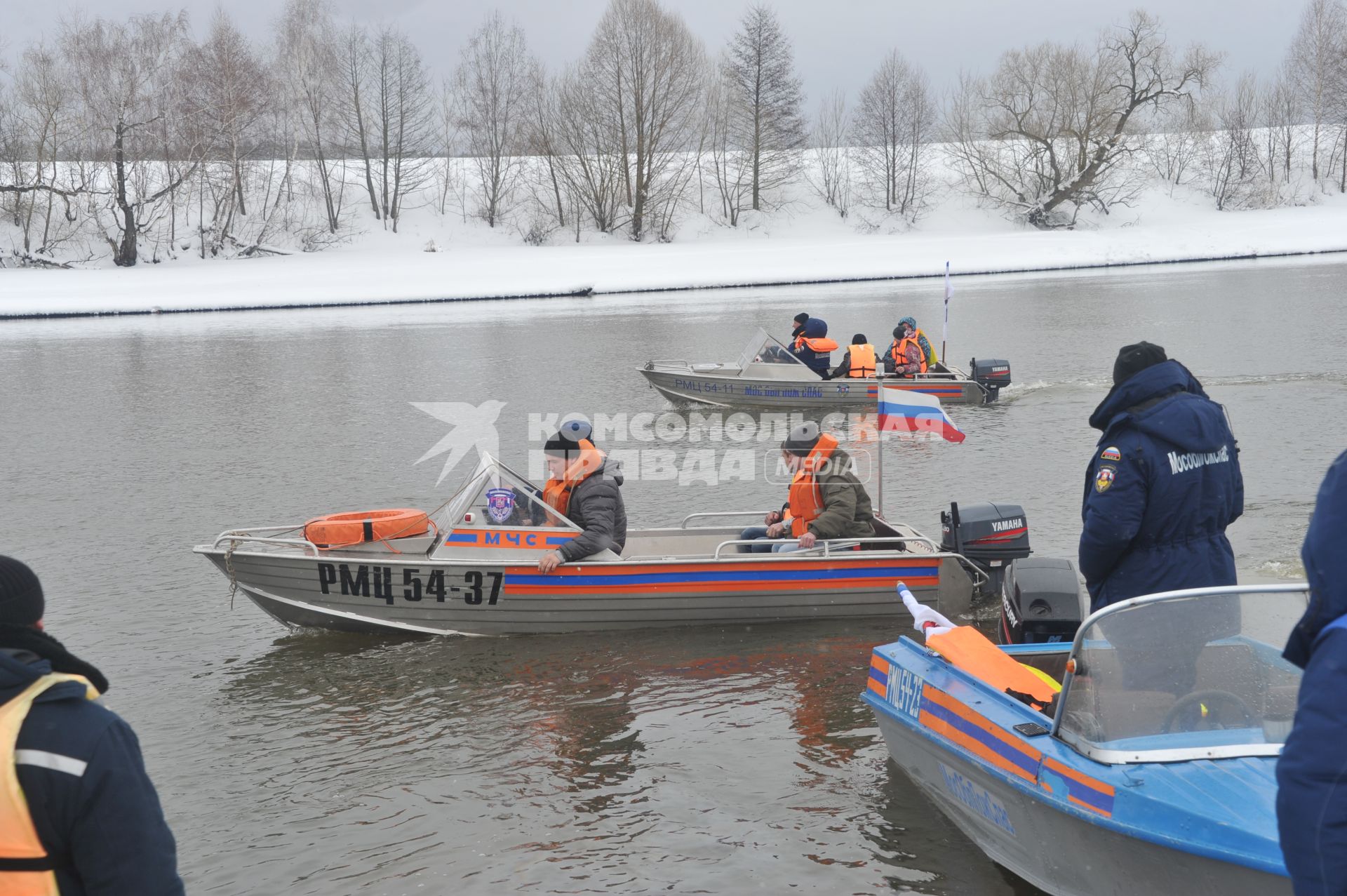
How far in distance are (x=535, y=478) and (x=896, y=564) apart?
6.71m

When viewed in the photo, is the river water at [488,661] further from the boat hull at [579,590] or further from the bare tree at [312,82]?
the bare tree at [312,82]

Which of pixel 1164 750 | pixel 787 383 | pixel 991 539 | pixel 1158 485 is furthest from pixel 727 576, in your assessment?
pixel 787 383

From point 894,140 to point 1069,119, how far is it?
10.0 metres

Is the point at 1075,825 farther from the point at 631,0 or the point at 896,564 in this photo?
the point at 631,0

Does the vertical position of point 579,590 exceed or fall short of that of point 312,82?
it falls short

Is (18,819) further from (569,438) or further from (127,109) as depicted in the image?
(127,109)

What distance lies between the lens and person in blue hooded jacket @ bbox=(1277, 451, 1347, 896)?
205 cm

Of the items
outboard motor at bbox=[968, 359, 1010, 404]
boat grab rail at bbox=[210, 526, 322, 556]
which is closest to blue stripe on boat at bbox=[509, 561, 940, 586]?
boat grab rail at bbox=[210, 526, 322, 556]

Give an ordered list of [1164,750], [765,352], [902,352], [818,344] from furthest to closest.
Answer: [765,352] < [902,352] < [818,344] < [1164,750]

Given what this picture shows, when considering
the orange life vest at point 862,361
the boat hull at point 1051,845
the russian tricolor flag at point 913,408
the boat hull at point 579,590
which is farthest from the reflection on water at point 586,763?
the orange life vest at point 862,361

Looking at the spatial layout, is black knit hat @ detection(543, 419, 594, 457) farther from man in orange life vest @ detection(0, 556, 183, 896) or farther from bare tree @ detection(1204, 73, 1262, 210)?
bare tree @ detection(1204, 73, 1262, 210)

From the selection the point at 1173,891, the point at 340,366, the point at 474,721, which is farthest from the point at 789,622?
the point at 340,366

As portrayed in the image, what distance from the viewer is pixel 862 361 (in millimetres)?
19125

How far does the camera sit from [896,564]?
8961 mm
